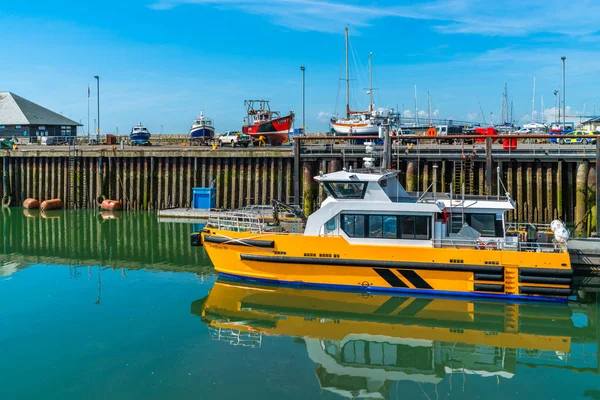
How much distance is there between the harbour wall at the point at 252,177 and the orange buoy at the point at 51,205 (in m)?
0.51

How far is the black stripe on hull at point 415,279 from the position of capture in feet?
49.6

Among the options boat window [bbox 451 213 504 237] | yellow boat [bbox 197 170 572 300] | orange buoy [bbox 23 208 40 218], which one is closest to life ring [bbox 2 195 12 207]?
orange buoy [bbox 23 208 40 218]

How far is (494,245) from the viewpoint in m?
15.0

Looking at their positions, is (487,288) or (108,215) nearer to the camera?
(487,288)

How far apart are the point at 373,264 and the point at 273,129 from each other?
27568 millimetres

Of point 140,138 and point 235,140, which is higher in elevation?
point 140,138

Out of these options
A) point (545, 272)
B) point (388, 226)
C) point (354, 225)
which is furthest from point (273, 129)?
point (545, 272)

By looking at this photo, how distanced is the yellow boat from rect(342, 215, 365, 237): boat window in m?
0.03

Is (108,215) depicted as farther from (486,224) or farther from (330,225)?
(486,224)

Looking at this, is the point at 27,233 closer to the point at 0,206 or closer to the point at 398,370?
the point at 0,206

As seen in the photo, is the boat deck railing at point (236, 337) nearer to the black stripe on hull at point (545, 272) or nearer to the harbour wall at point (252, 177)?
the black stripe on hull at point (545, 272)

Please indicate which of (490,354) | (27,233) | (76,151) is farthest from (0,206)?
(490,354)

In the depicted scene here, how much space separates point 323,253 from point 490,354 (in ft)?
17.9

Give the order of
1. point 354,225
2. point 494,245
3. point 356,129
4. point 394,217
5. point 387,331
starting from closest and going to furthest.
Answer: point 387,331 → point 494,245 → point 394,217 → point 354,225 → point 356,129
